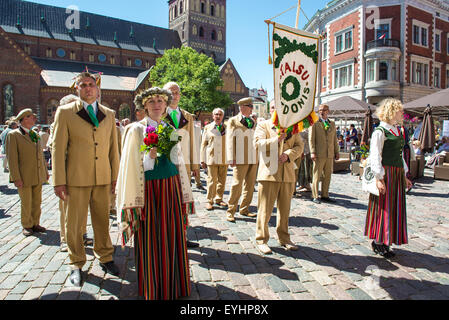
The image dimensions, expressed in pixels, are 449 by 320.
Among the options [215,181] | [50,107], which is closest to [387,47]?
[215,181]

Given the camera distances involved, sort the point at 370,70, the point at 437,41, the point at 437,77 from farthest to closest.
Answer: the point at 437,77
the point at 437,41
the point at 370,70

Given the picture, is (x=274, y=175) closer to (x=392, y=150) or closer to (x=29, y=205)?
(x=392, y=150)

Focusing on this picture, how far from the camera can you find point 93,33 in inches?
1922

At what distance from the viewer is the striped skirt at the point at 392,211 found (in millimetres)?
3861

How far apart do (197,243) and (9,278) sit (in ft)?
7.34

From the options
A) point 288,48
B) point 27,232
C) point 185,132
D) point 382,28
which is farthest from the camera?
point 382,28

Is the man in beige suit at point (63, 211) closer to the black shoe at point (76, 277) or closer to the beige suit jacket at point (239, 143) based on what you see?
the black shoe at point (76, 277)

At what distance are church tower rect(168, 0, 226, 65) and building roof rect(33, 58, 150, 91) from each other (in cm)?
1404

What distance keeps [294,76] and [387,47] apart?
1158 inches

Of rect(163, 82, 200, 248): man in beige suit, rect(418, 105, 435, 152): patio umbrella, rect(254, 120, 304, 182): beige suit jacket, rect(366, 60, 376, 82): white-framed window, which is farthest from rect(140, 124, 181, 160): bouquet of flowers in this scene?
rect(366, 60, 376, 82): white-framed window

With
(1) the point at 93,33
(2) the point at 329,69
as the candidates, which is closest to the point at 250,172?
(2) the point at 329,69

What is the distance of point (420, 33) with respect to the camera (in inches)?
1156

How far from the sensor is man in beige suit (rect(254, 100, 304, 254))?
405 cm

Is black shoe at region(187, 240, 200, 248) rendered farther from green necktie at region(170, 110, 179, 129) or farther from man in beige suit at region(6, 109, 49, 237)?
man in beige suit at region(6, 109, 49, 237)
